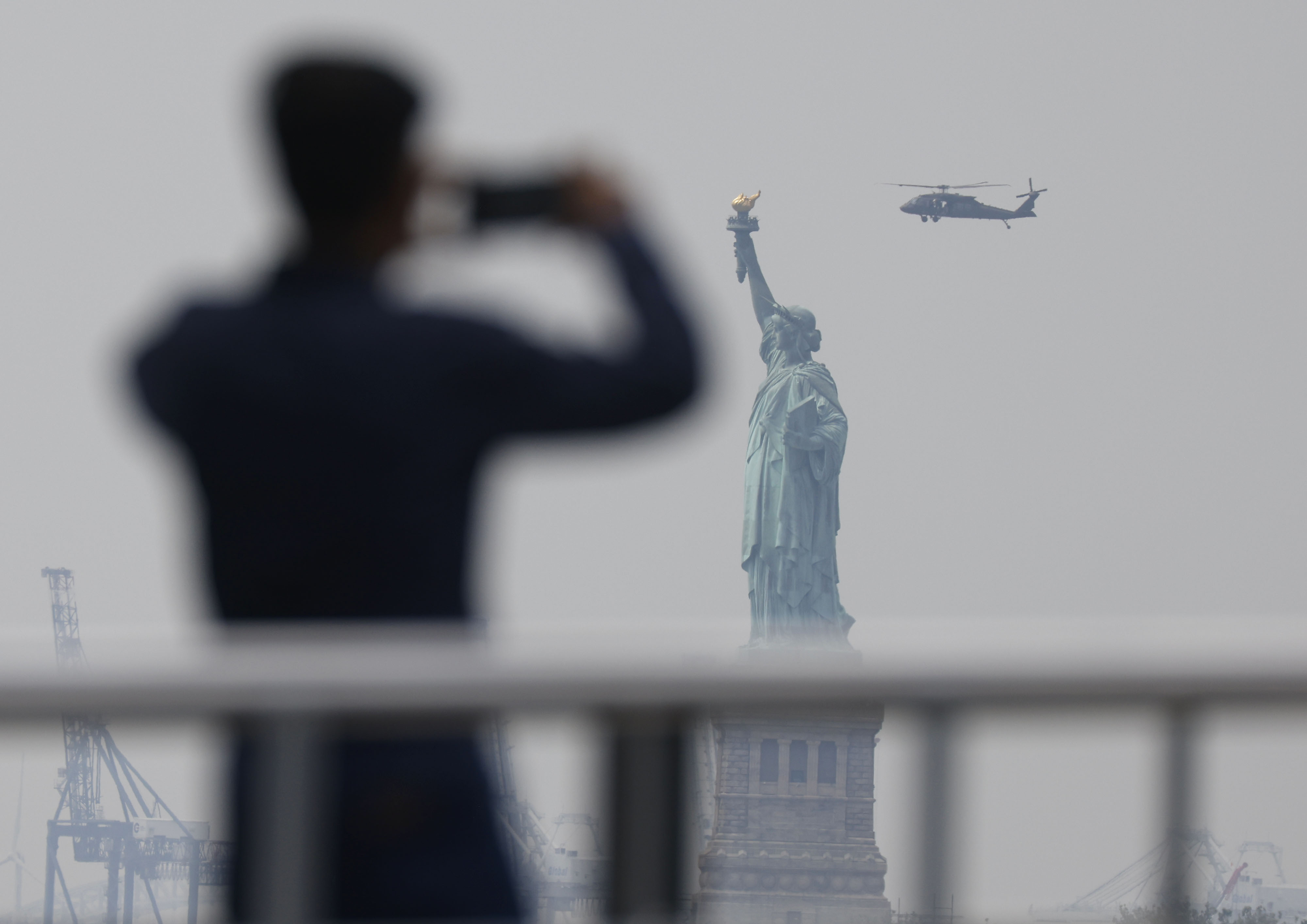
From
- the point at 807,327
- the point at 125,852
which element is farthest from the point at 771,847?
the point at 807,327

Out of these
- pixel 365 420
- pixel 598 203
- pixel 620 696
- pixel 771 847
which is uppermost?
pixel 598 203

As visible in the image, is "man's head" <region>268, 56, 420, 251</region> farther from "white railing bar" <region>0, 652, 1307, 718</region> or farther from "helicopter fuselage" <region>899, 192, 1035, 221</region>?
"helicopter fuselage" <region>899, 192, 1035, 221</region>

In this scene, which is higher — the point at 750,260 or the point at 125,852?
the point at 750,260

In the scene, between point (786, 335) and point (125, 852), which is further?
point (786, 335)

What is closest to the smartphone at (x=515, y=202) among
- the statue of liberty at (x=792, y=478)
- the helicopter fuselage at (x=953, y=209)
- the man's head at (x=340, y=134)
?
the man's head at (x=340, y=134)

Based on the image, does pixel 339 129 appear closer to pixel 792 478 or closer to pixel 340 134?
pixel 340 134

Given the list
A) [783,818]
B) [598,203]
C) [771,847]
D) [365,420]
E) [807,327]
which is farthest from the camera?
[807,327]

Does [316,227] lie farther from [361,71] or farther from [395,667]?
[395,667]
